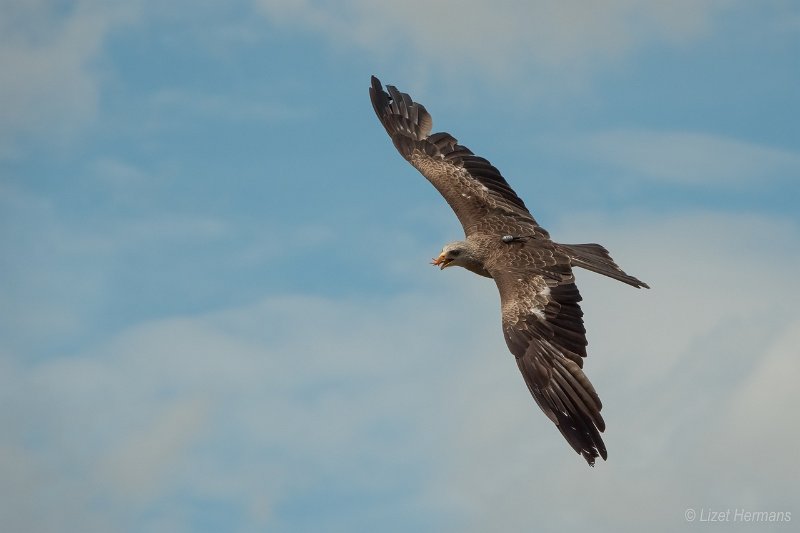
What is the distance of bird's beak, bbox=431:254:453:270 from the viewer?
72.2 ft

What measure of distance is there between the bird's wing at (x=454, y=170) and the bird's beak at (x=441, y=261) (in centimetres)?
76

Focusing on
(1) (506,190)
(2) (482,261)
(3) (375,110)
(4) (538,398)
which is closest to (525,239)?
(2) (482,261)

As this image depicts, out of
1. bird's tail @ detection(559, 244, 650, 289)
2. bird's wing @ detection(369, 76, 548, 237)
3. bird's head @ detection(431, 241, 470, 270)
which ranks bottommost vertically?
bird's tail @ detection(559, 244, 650, 289)

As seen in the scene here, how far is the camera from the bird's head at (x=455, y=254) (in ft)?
71.6

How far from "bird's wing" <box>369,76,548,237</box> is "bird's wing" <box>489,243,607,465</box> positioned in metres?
1.48

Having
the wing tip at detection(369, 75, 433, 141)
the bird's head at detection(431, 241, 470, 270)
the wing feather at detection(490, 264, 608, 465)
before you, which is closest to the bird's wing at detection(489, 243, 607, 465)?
the wing feather at detection(490, 264, 608, 465)

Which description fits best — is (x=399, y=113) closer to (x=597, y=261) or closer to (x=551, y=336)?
(x=597, y=261)

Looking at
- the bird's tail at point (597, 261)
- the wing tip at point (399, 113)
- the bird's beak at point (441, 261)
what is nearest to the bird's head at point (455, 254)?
the bird's beak at point (441, 261)

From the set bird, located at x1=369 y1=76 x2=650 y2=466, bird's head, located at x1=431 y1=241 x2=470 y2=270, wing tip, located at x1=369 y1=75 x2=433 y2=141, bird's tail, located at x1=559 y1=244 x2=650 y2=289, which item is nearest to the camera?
bird, located at x1=369 y1=76 x2=650 y2=466

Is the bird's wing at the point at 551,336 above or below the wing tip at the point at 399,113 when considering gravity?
below

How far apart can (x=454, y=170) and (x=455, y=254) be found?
2834mm

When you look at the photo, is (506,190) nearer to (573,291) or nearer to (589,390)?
(573,291)

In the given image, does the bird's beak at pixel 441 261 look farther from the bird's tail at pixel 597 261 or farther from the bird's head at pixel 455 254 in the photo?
the bird's tail at pixel 597 261

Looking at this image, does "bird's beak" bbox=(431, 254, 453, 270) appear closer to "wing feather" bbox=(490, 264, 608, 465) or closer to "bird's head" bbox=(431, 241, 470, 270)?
"bird's head" bbox=(431, 241, 470, 270)
